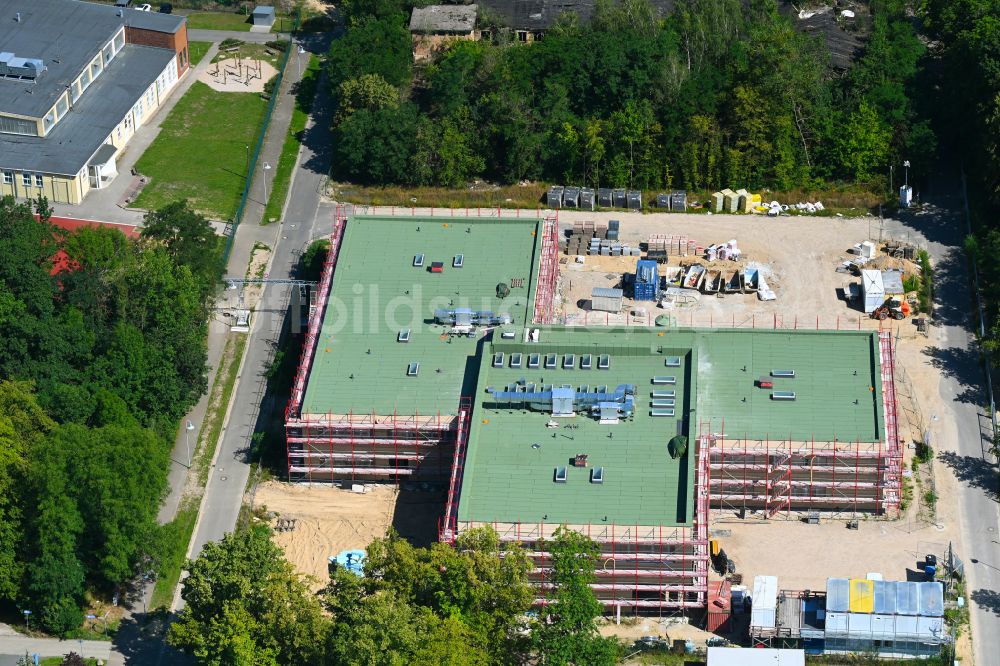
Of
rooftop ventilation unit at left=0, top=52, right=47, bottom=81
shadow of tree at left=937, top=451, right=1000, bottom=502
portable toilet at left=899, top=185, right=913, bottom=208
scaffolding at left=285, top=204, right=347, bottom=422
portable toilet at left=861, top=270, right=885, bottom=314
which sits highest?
rooftop ventilation unit at left=0, top=52, right=47, bottom=81

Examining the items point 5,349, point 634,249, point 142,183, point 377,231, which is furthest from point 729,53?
point 5,349

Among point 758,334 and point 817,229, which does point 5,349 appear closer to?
point 758,334

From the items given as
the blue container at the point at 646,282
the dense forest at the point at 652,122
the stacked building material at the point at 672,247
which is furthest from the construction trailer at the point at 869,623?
the dense forest at the point at 652,122

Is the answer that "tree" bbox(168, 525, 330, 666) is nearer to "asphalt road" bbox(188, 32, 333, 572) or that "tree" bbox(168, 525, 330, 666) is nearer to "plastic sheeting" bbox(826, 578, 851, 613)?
"asphalt road" bbox(188, 32, 333, 572)

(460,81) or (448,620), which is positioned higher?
(460,81)

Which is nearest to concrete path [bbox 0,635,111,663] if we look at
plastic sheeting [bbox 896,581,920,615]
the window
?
plastic sheeting [bbox 896,581,920,615]
